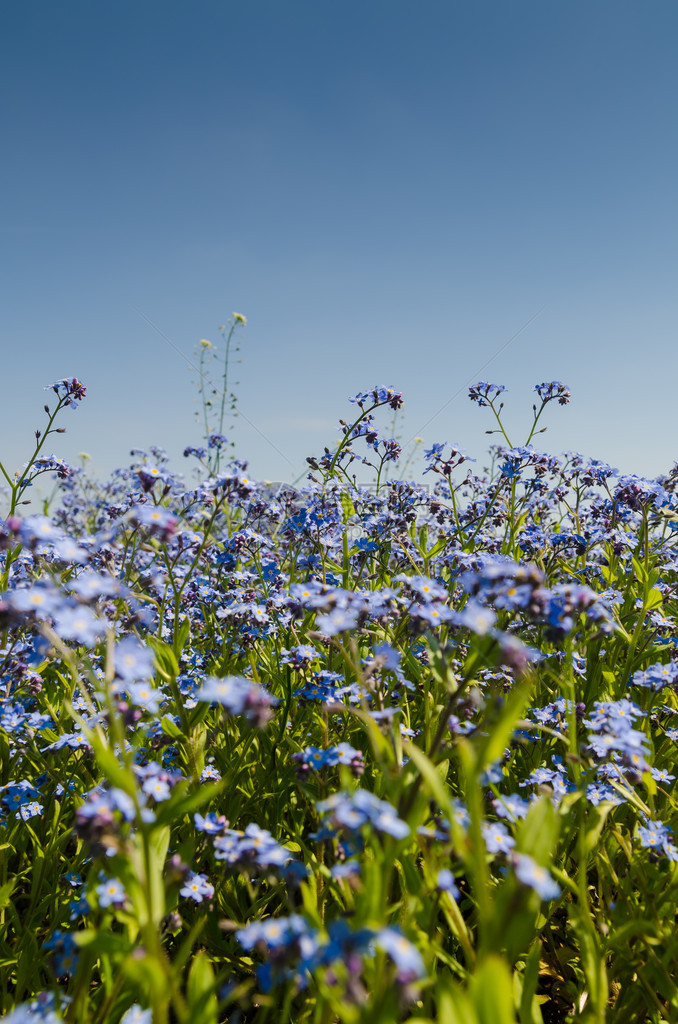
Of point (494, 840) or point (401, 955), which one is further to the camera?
point (494, 840)

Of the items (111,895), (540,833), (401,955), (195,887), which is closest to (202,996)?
(111,895)

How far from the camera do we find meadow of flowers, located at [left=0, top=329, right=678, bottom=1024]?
145 cm

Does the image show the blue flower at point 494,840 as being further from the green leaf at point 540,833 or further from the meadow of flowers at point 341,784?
the green leaf at point 540,833

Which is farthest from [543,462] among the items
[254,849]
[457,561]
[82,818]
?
[82,818]

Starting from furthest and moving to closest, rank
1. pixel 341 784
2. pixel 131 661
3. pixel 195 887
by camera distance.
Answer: pixel 341 784, pixel 195 887, pixel 131 661

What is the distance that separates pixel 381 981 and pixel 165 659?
1677mm

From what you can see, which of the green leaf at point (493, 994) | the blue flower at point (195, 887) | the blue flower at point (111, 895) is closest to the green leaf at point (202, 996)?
the blue flower at point (111, 895)

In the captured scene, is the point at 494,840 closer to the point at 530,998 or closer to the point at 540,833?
the point at 530,998

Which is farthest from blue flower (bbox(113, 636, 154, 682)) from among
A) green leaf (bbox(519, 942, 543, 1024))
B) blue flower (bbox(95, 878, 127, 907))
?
green leaf (bbox(519, 942, 543, 1024))

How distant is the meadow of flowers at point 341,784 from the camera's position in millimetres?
1448

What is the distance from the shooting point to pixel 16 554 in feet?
11.4

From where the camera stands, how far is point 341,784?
251 centimetres

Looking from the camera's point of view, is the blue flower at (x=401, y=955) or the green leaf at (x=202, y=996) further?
the green leaf at (x=202, y=996)

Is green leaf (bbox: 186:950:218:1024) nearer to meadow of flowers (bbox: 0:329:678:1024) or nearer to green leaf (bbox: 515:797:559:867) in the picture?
meadow of flowers (bbox: 0:329:678:1024)
